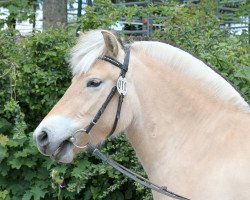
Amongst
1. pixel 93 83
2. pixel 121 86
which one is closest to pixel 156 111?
pixel 121 86

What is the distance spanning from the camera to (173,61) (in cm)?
331

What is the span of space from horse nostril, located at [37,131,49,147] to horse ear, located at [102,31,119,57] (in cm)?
64

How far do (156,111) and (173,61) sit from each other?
341mm

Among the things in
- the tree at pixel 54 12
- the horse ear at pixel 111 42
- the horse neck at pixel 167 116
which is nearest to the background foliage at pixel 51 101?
the tree at pixel 54 12

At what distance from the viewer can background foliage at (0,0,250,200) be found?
16.2 ft

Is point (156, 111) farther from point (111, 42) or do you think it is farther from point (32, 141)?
point (32, 141)

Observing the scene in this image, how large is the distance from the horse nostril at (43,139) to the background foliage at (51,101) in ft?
5.52

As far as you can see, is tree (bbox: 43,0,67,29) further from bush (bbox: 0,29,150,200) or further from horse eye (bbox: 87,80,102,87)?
horse eye (bbox: 87,80,102,87)

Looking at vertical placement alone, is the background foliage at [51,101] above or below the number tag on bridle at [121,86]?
below

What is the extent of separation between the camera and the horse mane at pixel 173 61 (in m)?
3.20

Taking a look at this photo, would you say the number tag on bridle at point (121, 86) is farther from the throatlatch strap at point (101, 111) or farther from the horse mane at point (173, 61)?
the horse mane at point (173, 61)

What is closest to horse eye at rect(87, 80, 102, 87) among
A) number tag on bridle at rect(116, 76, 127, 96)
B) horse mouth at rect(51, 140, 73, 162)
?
number tag on bridle at rect(116, 76, 127, 96)

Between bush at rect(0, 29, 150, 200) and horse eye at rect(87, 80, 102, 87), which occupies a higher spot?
horse eye at rect(87, 80, 102, 87)

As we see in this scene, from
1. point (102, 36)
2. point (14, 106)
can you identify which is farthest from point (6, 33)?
point (102, 36)
